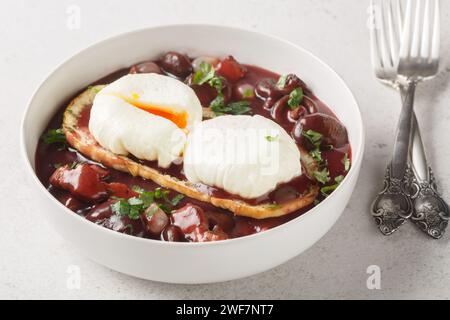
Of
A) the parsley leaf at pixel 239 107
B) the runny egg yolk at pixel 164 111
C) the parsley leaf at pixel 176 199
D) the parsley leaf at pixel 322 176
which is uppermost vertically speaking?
the runny egg yolk at pixel 164 111

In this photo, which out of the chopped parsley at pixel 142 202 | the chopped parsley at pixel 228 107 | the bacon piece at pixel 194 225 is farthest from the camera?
the chopped parsley at pixel 228 107

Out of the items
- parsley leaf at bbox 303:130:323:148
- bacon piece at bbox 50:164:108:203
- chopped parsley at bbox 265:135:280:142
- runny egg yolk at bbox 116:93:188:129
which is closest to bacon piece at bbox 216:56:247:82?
runny egg yolk at bbox 116:93:188:129

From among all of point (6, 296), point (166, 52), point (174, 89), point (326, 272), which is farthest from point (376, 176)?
point (6, 296)

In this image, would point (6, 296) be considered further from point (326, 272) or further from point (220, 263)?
point (326, 272)

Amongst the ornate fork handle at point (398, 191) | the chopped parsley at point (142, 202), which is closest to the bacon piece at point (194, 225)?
the chopped parsley at point (142, 202)

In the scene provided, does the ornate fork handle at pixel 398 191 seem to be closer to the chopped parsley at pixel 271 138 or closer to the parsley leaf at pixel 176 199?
the chopped parsley at pixel 271 138

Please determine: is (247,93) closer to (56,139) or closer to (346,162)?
(346,162)
